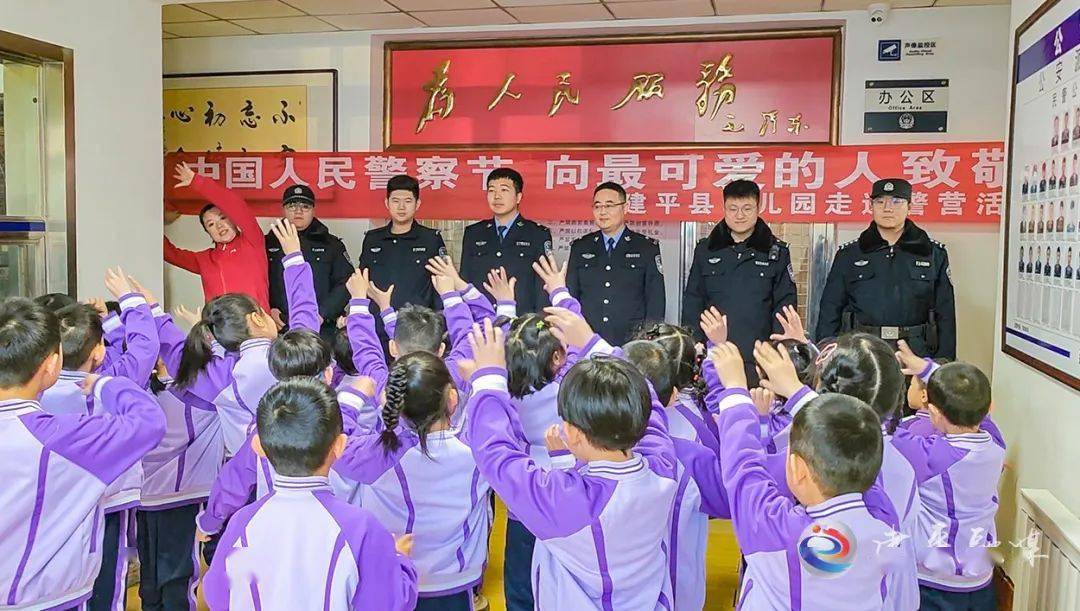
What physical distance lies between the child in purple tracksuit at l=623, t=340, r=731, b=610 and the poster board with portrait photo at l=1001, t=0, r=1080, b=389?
122cm

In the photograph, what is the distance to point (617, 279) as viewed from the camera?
4.34 metres

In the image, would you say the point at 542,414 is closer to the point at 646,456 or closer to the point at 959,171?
the point at 646,456

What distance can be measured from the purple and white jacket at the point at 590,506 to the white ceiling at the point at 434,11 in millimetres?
3263

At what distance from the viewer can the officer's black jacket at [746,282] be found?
411 cm

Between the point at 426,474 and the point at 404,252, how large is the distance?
9.30 feet

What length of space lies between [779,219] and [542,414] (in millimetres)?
2719

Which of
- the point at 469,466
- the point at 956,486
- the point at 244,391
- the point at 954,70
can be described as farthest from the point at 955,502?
the point at 954,70

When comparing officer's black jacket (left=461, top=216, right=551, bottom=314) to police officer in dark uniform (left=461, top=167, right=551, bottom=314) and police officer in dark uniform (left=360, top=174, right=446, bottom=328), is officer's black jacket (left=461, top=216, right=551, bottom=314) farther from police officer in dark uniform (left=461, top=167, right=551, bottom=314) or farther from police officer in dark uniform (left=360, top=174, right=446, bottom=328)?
police officer in dark uniform (left=360, top=174, right=446, bottom=328)

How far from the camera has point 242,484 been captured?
7.33 ft

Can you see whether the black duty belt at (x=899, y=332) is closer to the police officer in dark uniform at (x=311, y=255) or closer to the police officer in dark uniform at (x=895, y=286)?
the police officer in dark uniform at (x=895, y=286)

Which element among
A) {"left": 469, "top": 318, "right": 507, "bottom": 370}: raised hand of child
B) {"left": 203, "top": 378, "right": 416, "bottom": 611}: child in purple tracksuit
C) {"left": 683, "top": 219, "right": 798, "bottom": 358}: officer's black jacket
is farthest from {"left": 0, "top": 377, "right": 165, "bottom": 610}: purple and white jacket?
{"left": 683, "top": 219, "right": 798, "bottom": 358}: officer's black jacket

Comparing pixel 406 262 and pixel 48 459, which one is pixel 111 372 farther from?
pixel 406 262

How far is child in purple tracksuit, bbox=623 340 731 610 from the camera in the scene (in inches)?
76.4

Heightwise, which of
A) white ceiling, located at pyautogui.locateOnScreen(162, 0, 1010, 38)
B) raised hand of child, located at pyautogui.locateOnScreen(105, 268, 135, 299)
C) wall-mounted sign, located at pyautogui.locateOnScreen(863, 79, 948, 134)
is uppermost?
white ceiling, located at pyautogui.locateOnScreen(162, 0, 1010, 38)
